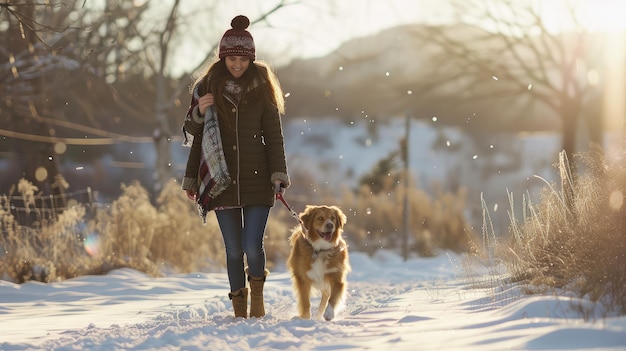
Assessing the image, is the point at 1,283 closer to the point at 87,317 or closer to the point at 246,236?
the point at 87,317

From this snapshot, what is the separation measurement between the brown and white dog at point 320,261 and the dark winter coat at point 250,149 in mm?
985

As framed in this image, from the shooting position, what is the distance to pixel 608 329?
12.6 ft

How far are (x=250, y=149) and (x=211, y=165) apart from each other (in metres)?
0.30

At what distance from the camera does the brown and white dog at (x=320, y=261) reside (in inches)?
246

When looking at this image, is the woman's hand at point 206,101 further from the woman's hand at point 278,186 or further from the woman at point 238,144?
the woman's hand at point 278,186

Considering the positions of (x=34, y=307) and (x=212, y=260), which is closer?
(x=34, y=307)

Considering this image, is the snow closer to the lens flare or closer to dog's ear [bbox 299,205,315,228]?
dog's ear [bbox 299,205,315,228]

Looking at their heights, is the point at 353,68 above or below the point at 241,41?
above

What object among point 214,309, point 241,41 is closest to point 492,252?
point 214,309

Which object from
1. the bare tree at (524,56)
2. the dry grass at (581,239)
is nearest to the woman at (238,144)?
the dry grass at (581,239)

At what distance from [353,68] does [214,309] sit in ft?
100

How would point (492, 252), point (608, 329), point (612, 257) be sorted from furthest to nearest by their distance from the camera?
point (492, 252)
point (612, 257)
point (608, 329)

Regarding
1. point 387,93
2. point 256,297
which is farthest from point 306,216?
point 387,93

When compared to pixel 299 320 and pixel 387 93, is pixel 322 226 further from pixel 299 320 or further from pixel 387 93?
pixel 387 93
